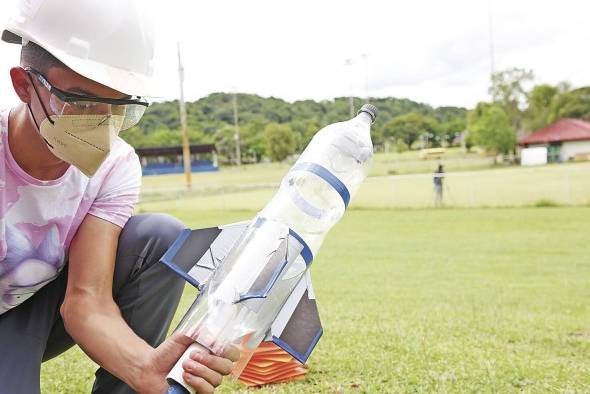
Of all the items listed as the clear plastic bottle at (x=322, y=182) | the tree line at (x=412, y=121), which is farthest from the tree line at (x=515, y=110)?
the clear plastic bottle at (x=322, y=182)

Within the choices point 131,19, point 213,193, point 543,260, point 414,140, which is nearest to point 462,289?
point 543,260

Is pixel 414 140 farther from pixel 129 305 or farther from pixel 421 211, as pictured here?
pixel 129 305

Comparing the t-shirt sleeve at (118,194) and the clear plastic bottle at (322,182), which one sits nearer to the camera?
the clear plastic bottle at (322,182)

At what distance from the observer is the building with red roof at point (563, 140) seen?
71.1m

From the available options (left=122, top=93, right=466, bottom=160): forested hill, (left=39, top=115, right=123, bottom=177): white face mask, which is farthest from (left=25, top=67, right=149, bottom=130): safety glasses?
(left=122, top=93, right=466, bottom=160): forested hill

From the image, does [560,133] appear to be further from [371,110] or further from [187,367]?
[187,367]

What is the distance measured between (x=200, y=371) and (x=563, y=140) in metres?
76.1

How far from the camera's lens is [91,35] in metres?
1.88

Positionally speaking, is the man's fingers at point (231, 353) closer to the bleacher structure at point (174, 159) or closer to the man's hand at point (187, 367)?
the man's hand at point (187, 367)

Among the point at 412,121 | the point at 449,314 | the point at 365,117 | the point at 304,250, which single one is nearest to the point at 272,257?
the point at 304,250

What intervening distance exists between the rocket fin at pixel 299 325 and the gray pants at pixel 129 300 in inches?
21.4

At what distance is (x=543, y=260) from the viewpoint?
33.5 ft

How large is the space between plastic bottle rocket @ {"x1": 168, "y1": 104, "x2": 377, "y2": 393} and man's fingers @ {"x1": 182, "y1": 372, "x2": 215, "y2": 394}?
0.05 feet

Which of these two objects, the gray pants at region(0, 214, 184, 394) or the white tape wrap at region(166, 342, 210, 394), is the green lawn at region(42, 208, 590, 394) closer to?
the gray pants at region(0, 214, 184, 394)
